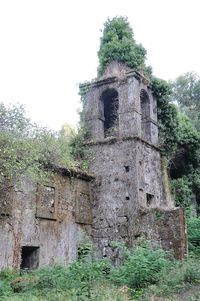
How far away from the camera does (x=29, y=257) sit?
1485cm

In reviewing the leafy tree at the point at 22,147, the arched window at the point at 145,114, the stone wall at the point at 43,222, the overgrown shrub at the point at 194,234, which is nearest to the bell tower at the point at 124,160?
the arched window at the point at 145,114

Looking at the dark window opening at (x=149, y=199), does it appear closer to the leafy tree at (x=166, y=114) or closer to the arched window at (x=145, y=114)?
the arched window at (x=145, y=114)

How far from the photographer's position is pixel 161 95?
19672mm

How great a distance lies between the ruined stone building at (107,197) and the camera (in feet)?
47.7

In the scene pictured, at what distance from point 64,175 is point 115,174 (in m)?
2.16

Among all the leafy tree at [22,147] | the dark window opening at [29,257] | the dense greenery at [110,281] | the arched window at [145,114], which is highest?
the arched window at [145,114]

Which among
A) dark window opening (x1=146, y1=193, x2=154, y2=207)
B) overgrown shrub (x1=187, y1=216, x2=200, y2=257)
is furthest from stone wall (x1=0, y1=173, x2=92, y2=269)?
overgrown shrub (x1=187, y1=216, x2=200, y2=257)

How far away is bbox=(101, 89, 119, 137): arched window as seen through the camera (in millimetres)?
19212

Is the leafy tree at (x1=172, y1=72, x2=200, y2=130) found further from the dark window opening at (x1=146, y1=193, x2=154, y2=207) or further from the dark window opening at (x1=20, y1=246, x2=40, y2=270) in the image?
the dark window opening at (x1=20, y1=246, x2=40, y2=270)

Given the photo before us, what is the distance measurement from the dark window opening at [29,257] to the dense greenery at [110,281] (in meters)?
2.13

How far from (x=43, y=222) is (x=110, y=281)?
4278 millimetres

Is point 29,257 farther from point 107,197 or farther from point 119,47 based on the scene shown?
point 119,47

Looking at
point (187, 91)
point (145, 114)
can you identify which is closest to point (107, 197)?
point (145, 114)

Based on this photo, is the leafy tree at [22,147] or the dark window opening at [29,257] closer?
the leafy tree at [22,147]
